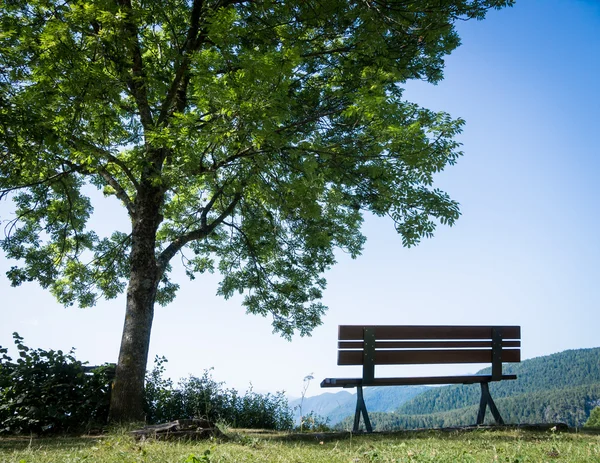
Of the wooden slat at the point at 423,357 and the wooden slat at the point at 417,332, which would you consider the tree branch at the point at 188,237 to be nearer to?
the wooden slat at the point at 417,332

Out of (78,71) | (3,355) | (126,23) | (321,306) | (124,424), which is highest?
(126,23)

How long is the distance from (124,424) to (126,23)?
6.80 meters

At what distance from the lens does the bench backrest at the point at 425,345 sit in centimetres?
831

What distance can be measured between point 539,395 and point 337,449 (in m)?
76.7

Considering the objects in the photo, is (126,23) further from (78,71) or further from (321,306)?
(321,306)

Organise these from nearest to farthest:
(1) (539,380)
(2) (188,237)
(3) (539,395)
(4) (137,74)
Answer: (4) (137,74), (2) (188,237), (3) (539,395), (1) (539,380)

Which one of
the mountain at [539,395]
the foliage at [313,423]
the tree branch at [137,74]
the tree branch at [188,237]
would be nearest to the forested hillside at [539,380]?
the mountain at [539,395]

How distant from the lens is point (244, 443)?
6.58 metres

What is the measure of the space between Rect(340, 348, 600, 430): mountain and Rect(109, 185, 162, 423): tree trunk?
56291mm

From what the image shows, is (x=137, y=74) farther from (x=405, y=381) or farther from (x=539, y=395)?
(x=539, y=395)

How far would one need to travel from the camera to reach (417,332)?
856 centimetres

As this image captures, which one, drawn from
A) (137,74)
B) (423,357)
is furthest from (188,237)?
(423,357)

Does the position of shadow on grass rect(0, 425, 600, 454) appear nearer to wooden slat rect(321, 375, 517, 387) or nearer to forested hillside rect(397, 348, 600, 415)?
wooden slat rect(321, 375, 517, 387)

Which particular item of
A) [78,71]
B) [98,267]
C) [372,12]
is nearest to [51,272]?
[98,267]
